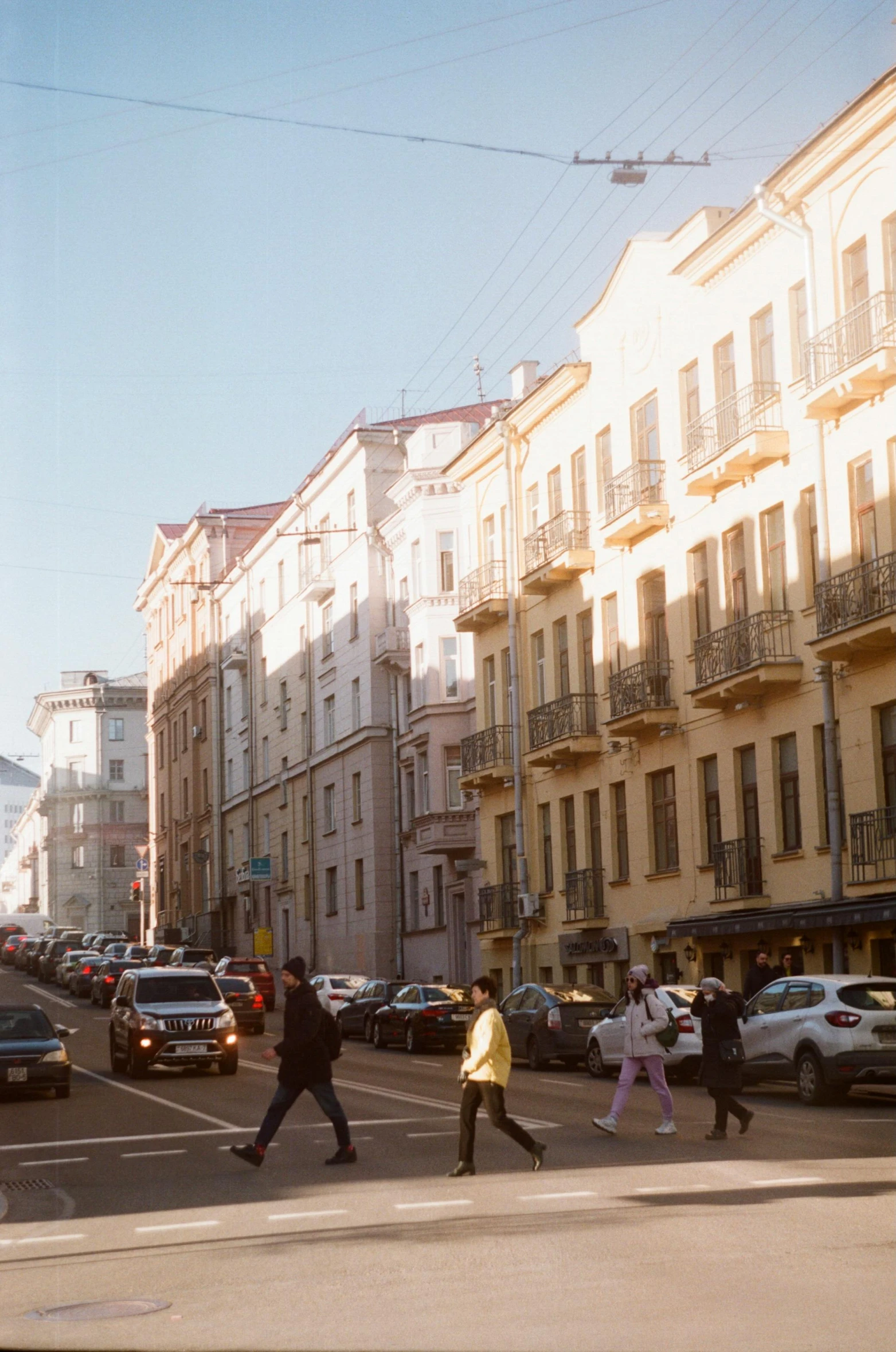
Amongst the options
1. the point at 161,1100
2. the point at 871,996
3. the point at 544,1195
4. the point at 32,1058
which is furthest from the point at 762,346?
the point at 544,1195

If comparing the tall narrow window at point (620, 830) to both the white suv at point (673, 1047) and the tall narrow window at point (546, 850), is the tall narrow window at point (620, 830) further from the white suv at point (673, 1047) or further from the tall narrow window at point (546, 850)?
the white suv at point (673, 1047)

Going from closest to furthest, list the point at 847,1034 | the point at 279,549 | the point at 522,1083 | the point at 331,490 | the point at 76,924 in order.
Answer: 1. the point at 847,1034
2. the point at 522,1083
3. the point at 331,490
4. the point at 279,549
5. the point at 76,924

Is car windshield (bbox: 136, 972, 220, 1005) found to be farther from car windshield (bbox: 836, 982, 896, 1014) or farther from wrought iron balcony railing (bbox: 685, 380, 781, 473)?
wrought iron balcony railing (bbox: 685, 380, 781, 473)

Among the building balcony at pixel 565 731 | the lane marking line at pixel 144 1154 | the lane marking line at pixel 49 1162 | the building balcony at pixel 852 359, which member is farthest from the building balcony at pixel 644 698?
the lane marking line at pixel 49 1162

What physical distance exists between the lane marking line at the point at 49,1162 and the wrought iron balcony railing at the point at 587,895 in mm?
23014

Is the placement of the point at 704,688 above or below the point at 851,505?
below

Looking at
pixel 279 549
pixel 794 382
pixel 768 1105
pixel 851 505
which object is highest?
pixel 279 549

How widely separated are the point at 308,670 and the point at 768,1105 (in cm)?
4455

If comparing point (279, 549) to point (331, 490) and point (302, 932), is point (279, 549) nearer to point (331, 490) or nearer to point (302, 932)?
point (331, 490)

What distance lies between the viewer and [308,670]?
64.6 meters

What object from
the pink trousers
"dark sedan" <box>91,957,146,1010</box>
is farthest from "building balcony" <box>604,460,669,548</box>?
"dark sedan" <box>91,957,146,1010</box>

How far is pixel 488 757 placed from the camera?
44.6 metres

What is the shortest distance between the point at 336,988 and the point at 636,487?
15.0 m

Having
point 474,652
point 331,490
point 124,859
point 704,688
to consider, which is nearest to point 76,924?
point 124,859
